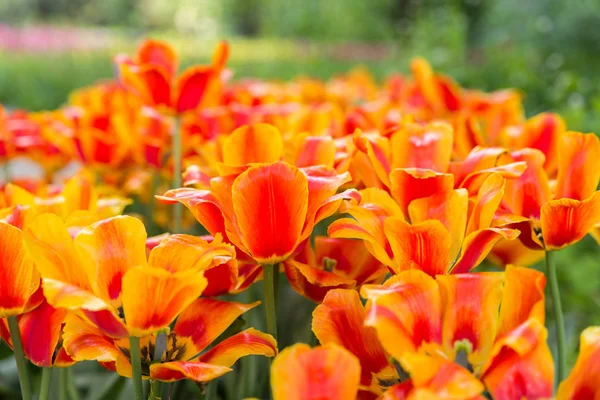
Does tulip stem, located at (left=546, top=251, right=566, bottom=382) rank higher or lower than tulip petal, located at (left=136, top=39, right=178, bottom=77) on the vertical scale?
lower

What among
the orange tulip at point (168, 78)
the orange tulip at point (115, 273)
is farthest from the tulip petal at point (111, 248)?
the orange tulip at point (168, 78)

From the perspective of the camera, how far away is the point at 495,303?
1.69 ft

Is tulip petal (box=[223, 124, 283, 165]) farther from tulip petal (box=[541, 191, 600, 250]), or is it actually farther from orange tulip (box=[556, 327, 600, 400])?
orange tulip (box=[556, 327, 600, 400])

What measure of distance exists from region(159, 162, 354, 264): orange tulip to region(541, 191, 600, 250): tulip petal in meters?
0.17

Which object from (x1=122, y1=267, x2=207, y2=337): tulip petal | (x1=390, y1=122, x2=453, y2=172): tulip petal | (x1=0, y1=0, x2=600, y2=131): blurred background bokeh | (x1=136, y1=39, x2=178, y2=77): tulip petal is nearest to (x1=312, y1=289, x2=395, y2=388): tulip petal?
(x1=122, y1=267, x2=207, y2=337): tulip petal

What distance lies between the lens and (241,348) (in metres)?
0.56

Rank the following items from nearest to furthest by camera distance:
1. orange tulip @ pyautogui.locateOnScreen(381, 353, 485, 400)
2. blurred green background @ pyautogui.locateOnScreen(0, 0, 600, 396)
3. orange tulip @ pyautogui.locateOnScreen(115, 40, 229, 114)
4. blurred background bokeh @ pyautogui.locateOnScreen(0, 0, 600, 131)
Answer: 1. orange tulip @ pyautogui.locateOnScreen(381, 353, 485, 400)
2. orange tulip @ pyautogui.locateOnScreen(115, 40, 229, 114)
3. blurred green background @ pyautogui.locateOnScreen(0, 0, 600, 396)
4. blurred background bokeh @ pyautogui.locateOnScreen(0, 0, 600, 131)

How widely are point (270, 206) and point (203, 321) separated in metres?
0.12

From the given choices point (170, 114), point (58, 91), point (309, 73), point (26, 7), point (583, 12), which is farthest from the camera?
point (26, 7)

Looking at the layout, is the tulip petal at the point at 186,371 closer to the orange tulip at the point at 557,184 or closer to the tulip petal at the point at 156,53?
the orange tulip at the point at 557,184

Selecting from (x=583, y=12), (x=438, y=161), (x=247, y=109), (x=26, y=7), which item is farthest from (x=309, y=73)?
(x=26, y=7)

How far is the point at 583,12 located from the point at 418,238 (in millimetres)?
2845

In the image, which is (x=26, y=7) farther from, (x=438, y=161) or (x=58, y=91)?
(x=438, y=161)

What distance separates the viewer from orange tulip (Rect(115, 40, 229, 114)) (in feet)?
3.76
